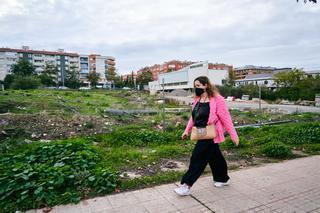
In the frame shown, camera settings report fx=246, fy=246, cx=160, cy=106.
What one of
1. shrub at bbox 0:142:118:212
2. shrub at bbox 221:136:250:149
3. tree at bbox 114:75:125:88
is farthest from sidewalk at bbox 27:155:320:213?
tree at bbox 114:75:125:88

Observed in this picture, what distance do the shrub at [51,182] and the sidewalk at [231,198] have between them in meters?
0.21

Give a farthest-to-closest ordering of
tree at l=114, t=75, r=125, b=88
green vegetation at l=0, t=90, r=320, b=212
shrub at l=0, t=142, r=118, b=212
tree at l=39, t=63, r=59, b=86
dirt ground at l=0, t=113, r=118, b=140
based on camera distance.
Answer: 1. tree at l=114, t=75, r=125, b=88
2. tree at l=39, t=63, r=59, b=86
3. dirt ground at l=0, t=113, r=118, b=140
4. green vegetation at l=0, t=90, r=320, b=212
5. shrub at l=0, t=142, r=118, b=212

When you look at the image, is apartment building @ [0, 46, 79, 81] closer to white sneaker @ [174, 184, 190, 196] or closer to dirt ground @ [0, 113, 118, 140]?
dirt ground @ [0, 113, 118, 140]

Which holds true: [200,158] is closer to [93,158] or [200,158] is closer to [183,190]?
[183,190]

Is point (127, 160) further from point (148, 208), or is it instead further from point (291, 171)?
point (291, 171)

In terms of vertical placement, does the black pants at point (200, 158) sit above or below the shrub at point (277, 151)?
above

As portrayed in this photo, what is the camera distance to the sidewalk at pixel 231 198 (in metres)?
3.26

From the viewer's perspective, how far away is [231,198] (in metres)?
3.55

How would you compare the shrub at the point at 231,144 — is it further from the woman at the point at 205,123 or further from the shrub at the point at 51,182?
the shrub at the point at 51,182

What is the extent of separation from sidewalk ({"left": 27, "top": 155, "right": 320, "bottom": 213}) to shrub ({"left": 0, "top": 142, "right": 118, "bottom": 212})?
21 centimetres

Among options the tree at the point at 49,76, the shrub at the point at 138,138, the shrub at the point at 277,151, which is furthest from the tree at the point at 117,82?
the shrub at the point at 277,151

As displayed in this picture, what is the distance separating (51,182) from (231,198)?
8.74 feet

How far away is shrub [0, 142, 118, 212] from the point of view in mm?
3436

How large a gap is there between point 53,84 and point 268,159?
69.1m
